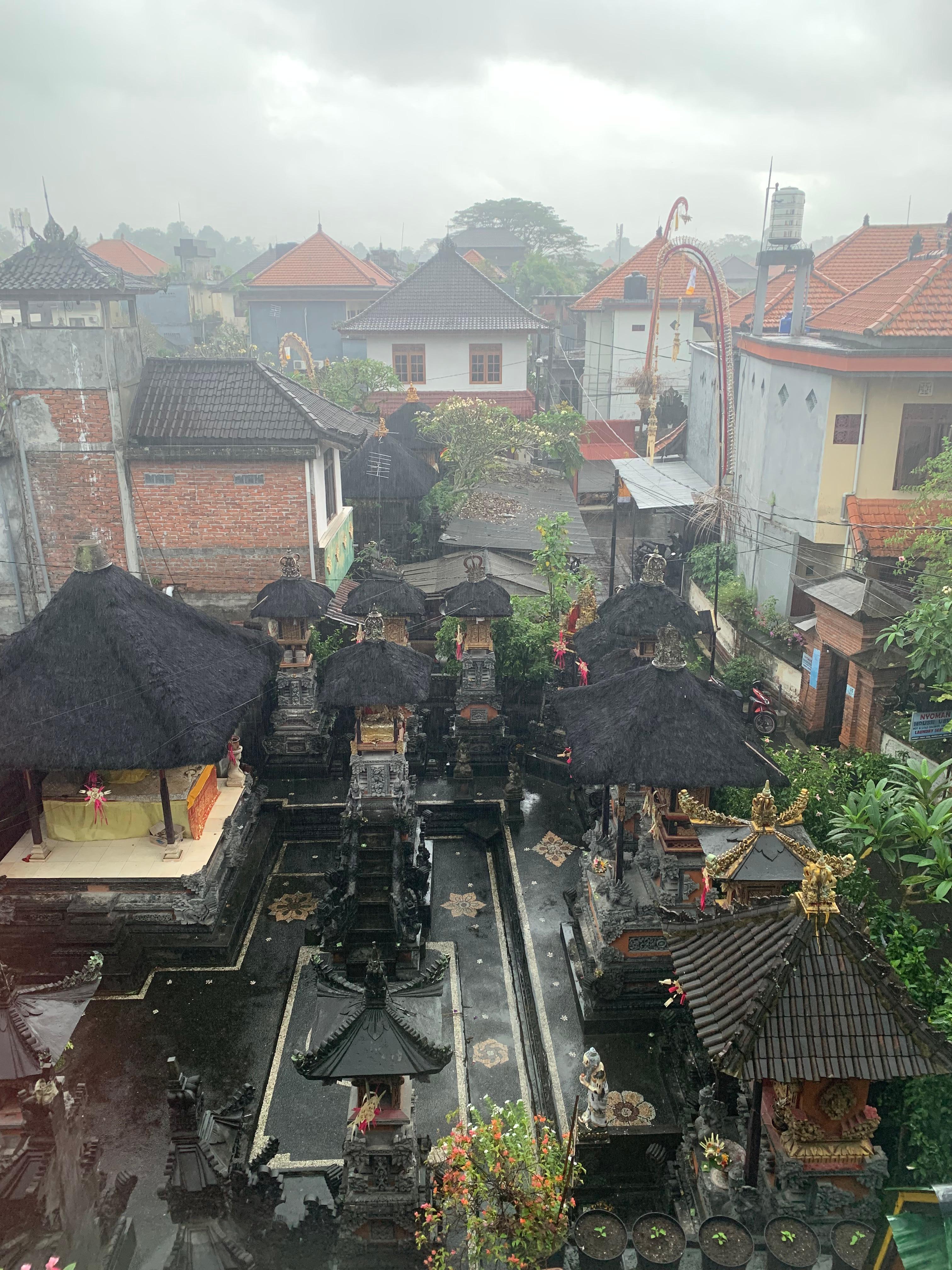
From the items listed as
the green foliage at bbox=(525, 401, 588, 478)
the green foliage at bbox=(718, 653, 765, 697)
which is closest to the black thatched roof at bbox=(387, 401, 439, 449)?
the green foliage at bbox=(525, 401, 588, 478)

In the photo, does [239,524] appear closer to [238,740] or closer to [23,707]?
[238,740]

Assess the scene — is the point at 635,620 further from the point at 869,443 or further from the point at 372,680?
the point at 869,443

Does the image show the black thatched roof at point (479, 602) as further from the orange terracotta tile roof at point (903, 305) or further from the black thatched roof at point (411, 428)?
the black thatched roof at point (411, 428)

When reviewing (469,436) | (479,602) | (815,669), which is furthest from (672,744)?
(469,436)

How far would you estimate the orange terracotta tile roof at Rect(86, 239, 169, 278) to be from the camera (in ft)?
211

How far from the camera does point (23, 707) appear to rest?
1449cm

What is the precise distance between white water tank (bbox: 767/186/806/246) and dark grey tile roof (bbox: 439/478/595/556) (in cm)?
1032

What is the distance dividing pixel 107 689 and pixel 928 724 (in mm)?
13570

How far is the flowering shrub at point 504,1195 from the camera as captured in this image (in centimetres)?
855

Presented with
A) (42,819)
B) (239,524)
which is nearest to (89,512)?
(239,524)

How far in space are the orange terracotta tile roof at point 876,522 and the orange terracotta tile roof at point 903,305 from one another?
3799 mm

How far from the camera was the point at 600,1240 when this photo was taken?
8.56 m

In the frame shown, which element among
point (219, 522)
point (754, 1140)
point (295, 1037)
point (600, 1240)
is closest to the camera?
point (600, 1240)

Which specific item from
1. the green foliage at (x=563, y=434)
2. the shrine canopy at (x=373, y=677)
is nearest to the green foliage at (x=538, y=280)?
the green foliage at (x=563, y=434)
